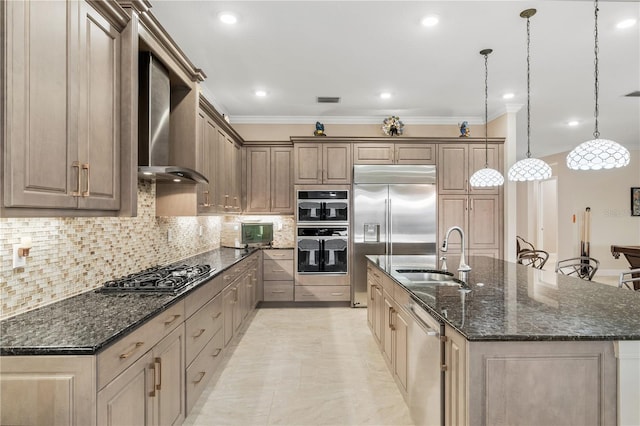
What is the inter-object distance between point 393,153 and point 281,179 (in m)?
1.71

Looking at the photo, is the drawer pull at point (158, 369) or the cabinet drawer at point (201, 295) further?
the cabinet drawer at point (201, 295)

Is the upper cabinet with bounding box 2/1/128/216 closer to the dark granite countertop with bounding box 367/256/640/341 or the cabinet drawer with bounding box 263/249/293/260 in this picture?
the dark granite countertop with bounding box 367/256/640/341

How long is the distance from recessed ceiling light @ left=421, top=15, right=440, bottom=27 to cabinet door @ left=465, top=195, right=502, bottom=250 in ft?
9.61

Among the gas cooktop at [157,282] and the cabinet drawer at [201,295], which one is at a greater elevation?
the gas cooktop at [157,282]

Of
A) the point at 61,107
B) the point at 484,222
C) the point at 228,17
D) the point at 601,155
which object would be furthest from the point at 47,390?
the point at 484,222

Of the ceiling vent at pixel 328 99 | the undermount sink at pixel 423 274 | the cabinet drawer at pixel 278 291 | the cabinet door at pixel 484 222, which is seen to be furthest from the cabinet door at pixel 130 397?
the cabinet door at pixel 484 222

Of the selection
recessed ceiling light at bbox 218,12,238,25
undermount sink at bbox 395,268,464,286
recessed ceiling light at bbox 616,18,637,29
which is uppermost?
recessed ceiling light at bbox 616,18,637,29

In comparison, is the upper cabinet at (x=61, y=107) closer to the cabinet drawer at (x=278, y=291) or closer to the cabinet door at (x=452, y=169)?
the cabinet drawer at (x=278, y=291)

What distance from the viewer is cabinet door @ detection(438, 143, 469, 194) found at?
16.9ft

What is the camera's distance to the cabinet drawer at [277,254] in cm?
512

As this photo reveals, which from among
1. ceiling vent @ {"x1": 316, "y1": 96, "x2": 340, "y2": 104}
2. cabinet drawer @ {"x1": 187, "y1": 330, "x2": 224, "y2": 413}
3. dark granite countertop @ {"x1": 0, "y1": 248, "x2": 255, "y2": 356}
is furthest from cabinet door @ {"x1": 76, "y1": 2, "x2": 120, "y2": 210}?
ceiling vent @ {"x1": 316, "y1": 96, "x2": 340, "y2": 104}

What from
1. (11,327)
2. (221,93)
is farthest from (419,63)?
(11,327)

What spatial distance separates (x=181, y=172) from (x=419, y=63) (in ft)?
8.70

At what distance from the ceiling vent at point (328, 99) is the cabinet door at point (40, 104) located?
3409 mm
